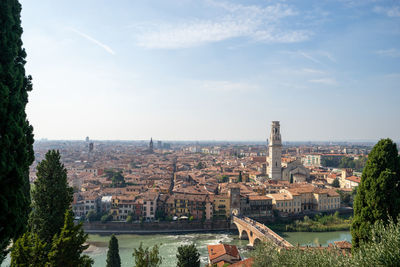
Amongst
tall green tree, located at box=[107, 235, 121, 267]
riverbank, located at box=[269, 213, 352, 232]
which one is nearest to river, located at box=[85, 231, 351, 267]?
riverbank, located at box=[269, 213, 352, 232]

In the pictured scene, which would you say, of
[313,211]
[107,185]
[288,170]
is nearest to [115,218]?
[107,185]

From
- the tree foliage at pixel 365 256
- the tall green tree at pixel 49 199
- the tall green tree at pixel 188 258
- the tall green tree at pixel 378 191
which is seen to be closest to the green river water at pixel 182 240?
the tall green tree at pixel 188 258

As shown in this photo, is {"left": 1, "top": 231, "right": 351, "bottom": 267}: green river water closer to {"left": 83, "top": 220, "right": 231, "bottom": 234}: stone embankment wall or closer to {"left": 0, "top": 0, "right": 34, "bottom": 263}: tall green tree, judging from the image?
{"left": 83, "top": 220, "right": 231, "bottom": 234}: stone embankment wall

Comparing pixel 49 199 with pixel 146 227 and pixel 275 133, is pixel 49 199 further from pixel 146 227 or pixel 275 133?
pixel 275 133

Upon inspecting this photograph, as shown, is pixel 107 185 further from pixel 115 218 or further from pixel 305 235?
pixel 305 235

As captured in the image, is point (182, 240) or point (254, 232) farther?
point (182, 240)

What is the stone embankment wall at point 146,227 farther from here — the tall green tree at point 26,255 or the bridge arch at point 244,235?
the tall green tree at point 26,255

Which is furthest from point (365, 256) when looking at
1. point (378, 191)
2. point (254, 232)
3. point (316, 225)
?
point (316, 225)
